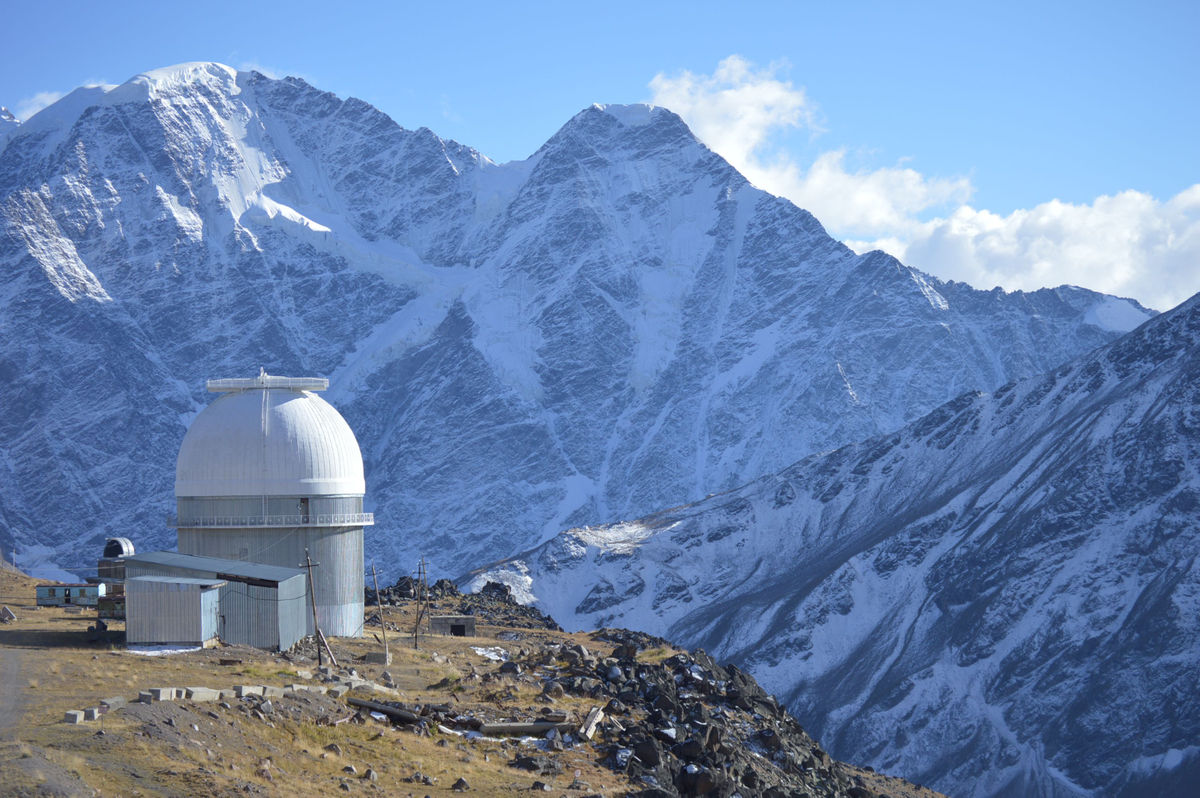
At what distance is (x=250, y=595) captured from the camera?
191 ft

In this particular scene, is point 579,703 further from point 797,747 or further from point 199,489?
point 199,489

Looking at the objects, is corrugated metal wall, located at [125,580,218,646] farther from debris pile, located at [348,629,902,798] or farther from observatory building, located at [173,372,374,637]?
observatory building, located at [173,372,374,637]

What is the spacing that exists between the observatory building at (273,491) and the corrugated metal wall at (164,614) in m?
13.8

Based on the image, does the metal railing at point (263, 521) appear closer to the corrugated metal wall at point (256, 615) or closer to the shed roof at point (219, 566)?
the shed roof at point (219, 566)

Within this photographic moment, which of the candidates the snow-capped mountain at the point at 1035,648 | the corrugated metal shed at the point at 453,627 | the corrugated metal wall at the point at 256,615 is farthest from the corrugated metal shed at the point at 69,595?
the snow-capped mountain at the point at 1035,648

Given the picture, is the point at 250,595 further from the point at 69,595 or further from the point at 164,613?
the point at 69,595

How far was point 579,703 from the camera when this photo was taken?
50.2 meters

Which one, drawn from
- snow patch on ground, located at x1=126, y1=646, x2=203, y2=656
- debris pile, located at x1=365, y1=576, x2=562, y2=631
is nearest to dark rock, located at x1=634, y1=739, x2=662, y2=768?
snow patch on ground, located at x1=126, y1=646, x2=203, y2=656

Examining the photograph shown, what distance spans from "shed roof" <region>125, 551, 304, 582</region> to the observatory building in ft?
14.8

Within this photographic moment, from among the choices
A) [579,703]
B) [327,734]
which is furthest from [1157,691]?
[327,734]

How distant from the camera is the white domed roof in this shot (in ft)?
228

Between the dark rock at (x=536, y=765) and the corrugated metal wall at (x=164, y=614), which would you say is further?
the corrugated metal wall at (x=164, y=614)

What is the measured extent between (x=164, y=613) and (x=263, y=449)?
16.0 meters

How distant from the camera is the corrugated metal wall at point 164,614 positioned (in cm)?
5403
